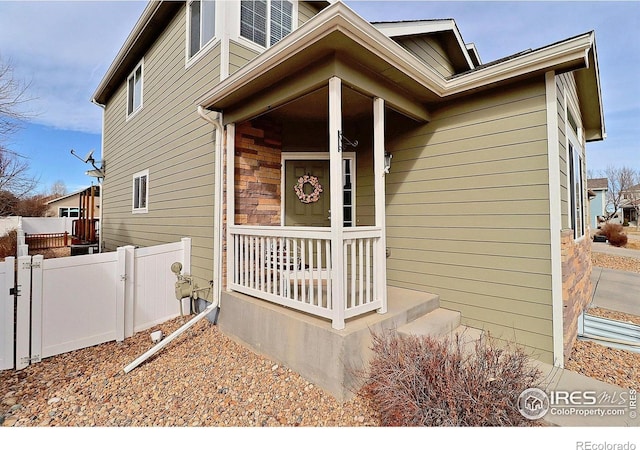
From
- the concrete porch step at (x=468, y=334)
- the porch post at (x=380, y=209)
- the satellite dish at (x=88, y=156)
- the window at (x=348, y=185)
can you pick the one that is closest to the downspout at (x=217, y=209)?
the window at (x=348, y=185)

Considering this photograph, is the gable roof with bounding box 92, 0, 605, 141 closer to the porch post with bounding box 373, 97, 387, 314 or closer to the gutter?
the gutter

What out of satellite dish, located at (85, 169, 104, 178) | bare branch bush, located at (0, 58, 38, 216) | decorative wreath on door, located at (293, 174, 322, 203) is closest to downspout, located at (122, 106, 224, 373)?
decorative wreath on door, located at (293, 174, 322, 203)

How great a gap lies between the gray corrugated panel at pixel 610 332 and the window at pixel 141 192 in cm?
894

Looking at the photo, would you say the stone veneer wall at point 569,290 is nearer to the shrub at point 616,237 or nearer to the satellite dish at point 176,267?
the satellite dish at point 176,267

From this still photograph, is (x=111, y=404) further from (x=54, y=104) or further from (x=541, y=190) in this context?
(x=54, y=104)

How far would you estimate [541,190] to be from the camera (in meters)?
3.34

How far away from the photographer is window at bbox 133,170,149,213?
7137 millimetres

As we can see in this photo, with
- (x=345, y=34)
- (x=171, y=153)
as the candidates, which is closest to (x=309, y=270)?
(x=345, y=34)

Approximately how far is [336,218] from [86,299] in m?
3.57

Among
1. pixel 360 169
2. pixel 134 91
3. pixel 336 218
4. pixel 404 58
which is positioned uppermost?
pixel 134 91

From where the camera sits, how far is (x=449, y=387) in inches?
84.4

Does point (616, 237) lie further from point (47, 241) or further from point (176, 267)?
point (47, 241)

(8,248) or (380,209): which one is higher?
(380,209)

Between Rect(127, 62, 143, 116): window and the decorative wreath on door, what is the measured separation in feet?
17.5
